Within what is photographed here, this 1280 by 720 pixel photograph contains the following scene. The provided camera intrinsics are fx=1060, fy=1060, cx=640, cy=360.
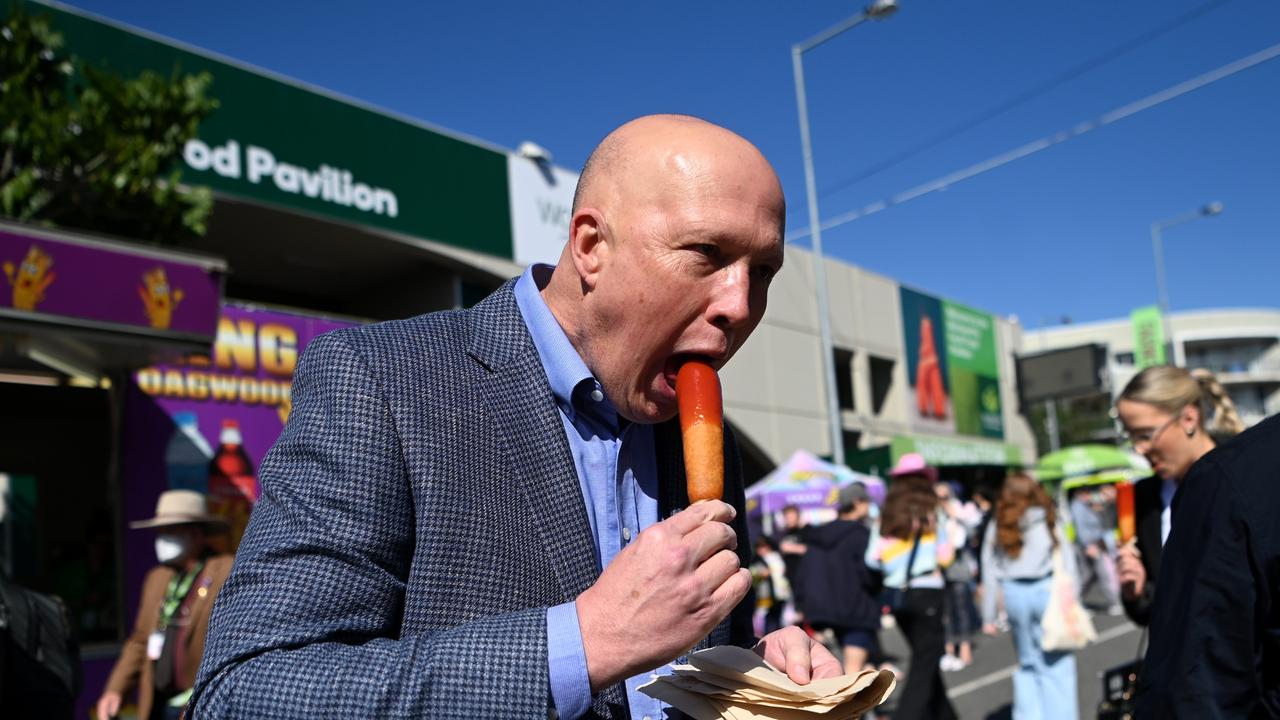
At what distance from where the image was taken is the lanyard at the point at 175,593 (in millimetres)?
7020

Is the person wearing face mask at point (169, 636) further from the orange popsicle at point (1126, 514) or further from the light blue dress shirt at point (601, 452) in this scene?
the light blue dress shirt at point (601, 452)

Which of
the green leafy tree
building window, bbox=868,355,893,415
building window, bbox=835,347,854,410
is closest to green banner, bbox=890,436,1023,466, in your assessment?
building window, bbox=835,347,854,410

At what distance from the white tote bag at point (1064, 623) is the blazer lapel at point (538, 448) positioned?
7.09m

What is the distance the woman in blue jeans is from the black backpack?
6680mm

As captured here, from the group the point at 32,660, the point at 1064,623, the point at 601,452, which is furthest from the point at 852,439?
the point at 601,452

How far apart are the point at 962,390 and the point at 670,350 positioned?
30.9 metres

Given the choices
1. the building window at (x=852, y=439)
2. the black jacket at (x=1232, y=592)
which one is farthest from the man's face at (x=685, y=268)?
the building window at (x=852, y=439)

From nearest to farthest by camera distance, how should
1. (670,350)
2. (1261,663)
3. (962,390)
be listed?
(670,350) < (1261,663) < (962,390)

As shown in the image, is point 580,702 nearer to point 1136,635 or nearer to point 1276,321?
point 1136,635

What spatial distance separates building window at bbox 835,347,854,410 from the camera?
27.3 m

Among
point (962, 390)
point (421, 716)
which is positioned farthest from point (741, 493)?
point (962, 390)

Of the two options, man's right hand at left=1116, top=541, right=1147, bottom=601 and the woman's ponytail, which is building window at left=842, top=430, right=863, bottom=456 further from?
the woman's ponytail

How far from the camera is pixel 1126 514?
5.26 metres

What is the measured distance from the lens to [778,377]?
2439 cm
